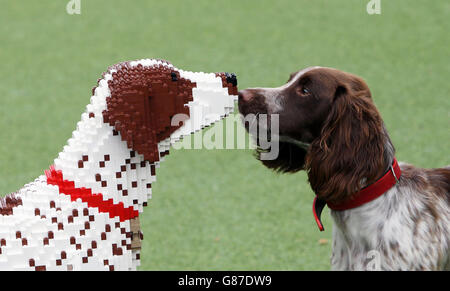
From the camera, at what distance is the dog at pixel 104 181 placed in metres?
2.74

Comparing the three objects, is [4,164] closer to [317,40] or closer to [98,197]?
[98,197]

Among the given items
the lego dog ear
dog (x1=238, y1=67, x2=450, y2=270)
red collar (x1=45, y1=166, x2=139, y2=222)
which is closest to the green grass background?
dog (x1=238, y1=67, x2=450, y2=270)

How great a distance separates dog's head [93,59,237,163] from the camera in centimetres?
274

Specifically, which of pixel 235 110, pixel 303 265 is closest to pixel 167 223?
pixel 303 265

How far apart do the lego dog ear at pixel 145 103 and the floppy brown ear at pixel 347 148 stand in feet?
2.18

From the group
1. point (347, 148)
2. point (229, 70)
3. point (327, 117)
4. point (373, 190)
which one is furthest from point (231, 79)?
point (229, 70)

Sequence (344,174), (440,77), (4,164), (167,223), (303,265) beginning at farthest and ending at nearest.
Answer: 1. (440,77)
2. (4,164)
3. (167,223)
4. (303,265)
5. (344,174)

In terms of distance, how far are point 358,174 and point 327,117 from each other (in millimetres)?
306

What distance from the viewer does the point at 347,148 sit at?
3.00 metres

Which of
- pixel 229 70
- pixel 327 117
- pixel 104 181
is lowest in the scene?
pixel 104 181

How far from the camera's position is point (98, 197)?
2781 mm

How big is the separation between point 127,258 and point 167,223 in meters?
2.40

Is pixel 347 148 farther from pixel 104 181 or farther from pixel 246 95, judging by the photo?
pixel 104 181

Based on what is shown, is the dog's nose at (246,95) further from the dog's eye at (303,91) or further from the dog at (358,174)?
the dog's eye at (303,91)
